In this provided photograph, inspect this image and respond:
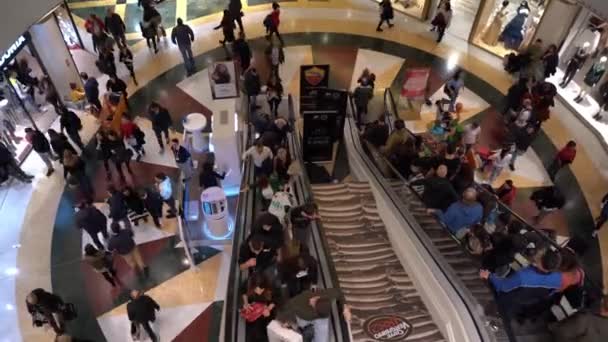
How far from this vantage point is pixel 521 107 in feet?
38.2

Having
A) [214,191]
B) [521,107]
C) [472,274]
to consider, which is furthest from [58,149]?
[521,107]

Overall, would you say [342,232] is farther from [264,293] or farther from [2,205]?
[2,205]

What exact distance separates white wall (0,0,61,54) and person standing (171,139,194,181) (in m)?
3.34

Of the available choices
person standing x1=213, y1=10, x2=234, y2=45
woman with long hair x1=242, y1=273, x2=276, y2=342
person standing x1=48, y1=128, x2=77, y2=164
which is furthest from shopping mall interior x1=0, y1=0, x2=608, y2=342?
person standing x1=213, y1=10, x2=234, y2=45

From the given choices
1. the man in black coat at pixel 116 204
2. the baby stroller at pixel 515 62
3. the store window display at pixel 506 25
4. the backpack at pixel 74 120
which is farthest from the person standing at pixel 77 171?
the store window display at pixel 506 25

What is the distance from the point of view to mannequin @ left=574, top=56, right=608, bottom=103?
1193 cm

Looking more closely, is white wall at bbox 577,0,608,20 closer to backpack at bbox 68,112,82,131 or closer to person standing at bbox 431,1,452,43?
person standing at bbox 431,1,452,43

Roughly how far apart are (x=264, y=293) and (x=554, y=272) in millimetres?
3504

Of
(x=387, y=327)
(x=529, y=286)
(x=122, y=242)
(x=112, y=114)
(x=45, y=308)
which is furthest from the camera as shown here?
(x=112, y=114)

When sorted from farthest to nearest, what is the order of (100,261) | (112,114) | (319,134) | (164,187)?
(112,114) → (319,134) → (164,187) → (100,261)

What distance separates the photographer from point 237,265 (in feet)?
20.5

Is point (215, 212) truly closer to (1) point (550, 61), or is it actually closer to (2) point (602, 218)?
(2) point (602, 218)

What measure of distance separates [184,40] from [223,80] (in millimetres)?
1711

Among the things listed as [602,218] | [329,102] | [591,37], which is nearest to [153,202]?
[329,102]
